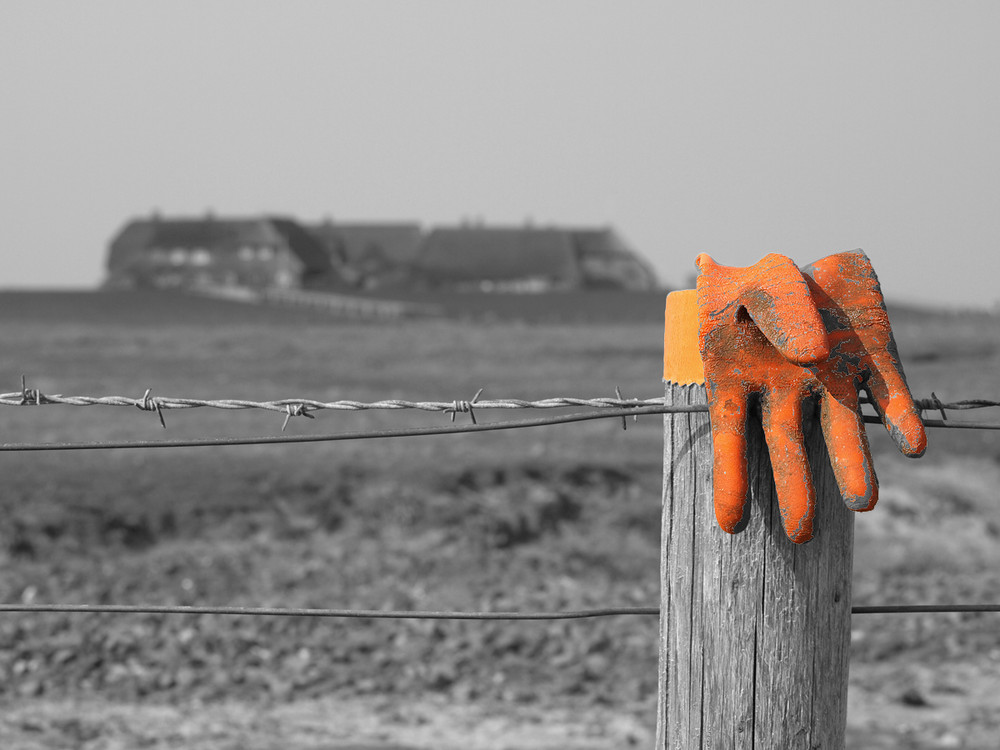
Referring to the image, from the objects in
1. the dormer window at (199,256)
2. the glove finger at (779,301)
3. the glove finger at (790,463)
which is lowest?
the glove finger at (790,463)

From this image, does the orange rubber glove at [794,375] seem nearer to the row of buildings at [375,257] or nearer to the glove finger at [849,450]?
the glove finger at [849,450]

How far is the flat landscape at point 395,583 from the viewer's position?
5.21m

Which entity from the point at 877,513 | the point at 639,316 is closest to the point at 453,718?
the point at 877,513

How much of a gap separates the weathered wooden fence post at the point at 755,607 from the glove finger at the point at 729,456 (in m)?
0.07

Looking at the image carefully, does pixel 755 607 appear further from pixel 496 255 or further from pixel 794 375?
pixel 496 255

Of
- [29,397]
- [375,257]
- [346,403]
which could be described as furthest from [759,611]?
[375,257]

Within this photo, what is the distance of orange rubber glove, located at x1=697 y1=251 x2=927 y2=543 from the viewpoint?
5.33 ft

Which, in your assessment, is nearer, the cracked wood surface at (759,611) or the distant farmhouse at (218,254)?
the cracked wood surface at (759,611)

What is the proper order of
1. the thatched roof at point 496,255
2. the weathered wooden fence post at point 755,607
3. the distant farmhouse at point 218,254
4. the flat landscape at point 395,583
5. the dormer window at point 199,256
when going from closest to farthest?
the weathered wooden fence post at point 755,607
the flat landscape at point 395,583
the thatched roof at point 496,255
the distant farmhouse at point 218,254
the dormer window at point 199,256

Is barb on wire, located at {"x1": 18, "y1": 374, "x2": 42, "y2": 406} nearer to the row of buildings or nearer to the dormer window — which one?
the row of buildings

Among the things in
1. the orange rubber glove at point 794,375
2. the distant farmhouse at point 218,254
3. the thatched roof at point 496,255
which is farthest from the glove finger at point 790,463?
the distant farmhouse at point 218,254

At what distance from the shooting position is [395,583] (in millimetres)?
7184

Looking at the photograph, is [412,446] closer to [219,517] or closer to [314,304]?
[219,517]

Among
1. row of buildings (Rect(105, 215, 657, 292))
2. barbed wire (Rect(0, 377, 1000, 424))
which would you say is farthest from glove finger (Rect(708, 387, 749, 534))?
row of buildings (Rect(105, 215, 657, 292))
